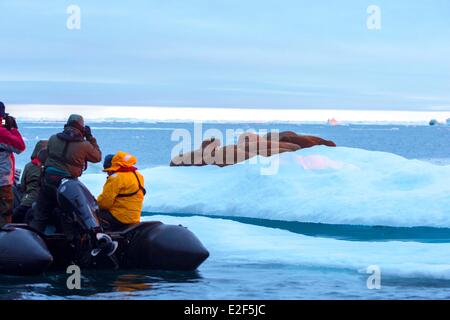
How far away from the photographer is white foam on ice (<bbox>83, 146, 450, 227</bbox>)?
17672mm

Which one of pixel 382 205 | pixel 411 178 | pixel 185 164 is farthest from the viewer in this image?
pixel 185 164

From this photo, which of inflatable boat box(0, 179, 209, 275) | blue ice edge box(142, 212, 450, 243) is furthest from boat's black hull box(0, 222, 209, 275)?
blue ice edge box(142, 212, 450, 243)

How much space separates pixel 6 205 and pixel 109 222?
4.39 feet

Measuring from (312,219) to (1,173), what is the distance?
7.99 m

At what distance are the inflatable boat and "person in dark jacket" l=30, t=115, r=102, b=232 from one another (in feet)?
0.63

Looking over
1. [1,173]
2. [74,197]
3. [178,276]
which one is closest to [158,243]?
[178,276]

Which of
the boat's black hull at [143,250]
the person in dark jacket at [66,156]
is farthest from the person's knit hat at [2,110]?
the boat's black hull at [143,250]

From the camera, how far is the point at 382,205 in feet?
58.8

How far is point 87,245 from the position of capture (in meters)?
11.8

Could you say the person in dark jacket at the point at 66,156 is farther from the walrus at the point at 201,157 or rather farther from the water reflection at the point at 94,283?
the walrus at the point at 201,157

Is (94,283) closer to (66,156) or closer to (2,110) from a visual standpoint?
(66,156)

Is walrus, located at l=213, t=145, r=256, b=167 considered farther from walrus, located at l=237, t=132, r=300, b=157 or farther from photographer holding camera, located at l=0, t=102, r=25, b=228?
photographer holding camera, located at l=0, t=102, r=25, b=228

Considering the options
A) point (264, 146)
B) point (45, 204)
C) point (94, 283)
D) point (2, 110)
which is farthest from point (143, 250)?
point (264, 146)
